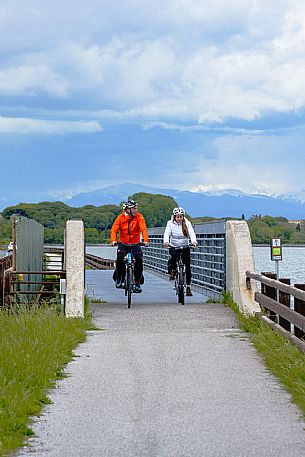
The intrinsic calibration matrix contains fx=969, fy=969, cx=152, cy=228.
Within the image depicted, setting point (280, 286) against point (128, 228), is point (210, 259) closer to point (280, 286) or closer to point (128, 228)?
point (128, 228)

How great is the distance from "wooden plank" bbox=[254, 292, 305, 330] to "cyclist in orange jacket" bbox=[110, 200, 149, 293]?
119 inches

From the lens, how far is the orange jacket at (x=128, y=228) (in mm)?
17297

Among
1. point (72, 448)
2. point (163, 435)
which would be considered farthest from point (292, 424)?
point (72, 448)

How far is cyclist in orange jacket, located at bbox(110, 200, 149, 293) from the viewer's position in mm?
17281

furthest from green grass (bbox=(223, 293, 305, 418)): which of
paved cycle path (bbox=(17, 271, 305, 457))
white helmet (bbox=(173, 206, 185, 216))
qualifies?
white helmet (bbox=(173, 206, 185, 216))

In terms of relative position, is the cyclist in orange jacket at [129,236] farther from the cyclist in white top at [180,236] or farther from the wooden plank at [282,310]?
the wooden plank at [282,310]

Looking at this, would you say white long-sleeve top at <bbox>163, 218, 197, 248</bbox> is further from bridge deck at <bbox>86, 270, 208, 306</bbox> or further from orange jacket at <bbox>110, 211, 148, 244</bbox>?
bridge deck at <bbox>86, 270, 208, 306</bbox>

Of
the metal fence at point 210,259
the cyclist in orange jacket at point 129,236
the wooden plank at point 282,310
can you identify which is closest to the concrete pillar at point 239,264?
the wooden plank at point 282,310

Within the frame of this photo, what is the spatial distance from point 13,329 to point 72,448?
220 inches

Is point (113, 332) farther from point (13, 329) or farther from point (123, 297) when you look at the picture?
point (123, 297)

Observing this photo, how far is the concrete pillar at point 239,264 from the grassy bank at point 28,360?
2.71m

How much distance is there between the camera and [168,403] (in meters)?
8.44

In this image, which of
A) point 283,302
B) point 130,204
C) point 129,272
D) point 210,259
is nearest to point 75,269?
point 129,272

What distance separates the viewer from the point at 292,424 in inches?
301
